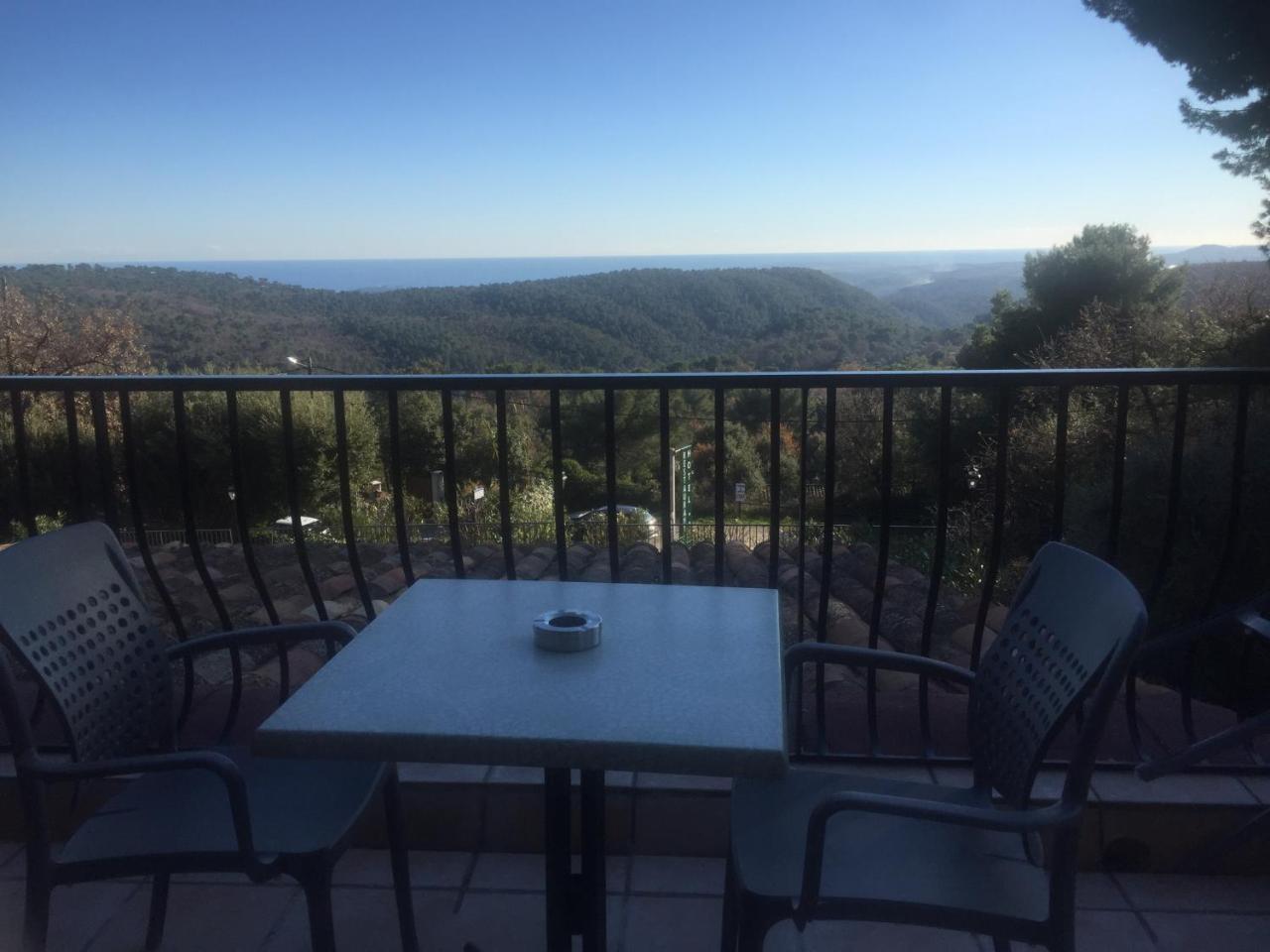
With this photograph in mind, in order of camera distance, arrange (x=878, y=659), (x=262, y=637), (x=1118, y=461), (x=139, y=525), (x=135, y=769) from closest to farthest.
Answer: (x=135, y=769) → (x=878, y=659) → (x=262, y=637) → (x=1118, y=461) → (x=139, y=525)

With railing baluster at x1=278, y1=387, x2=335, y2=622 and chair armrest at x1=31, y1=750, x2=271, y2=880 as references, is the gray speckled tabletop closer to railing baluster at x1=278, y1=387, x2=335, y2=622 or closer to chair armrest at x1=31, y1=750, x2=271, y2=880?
chair armrest at x1=31, y1=750, x2=271, y2=880

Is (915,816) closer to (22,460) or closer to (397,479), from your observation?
(397,479)

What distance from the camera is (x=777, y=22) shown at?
41.5 feet

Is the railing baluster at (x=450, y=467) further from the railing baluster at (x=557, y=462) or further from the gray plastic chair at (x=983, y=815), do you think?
the gray plastic chair at (x=983, y=815)

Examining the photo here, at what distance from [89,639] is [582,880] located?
1.03m

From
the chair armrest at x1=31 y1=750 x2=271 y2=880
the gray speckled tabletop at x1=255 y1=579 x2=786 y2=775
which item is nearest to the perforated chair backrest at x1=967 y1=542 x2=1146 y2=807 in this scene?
the gray speckled tabletop at x1=255 y1=579 x2=786 y2=775

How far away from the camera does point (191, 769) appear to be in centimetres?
150

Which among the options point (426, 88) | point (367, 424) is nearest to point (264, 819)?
point (367, 424)

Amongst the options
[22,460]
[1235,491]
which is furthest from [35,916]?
[1235,491]

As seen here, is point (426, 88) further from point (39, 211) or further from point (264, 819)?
point (264, 819)

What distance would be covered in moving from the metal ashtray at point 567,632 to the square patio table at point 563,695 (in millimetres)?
15

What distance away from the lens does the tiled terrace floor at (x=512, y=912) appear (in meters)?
2.11

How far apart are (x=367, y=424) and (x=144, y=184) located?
18.3 m

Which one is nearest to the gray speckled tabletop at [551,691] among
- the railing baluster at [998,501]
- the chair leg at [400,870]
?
the chair leg at [400,870]
